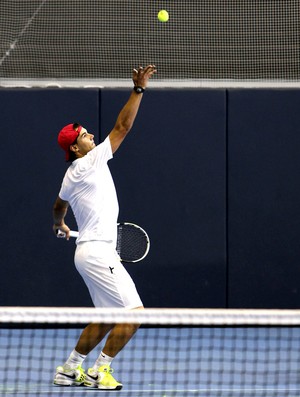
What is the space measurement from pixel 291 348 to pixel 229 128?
270 centimetres

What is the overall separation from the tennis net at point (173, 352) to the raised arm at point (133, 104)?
1.23m

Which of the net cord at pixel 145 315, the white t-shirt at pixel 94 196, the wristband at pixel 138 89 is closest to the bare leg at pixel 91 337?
the white t-shirt at pixel 94 196

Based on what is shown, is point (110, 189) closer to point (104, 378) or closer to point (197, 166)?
point (104, 378)

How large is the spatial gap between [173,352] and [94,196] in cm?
235

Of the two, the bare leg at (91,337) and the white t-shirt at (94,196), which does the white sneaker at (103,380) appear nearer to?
the bare leg at (91,337)

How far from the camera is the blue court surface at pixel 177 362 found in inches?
282

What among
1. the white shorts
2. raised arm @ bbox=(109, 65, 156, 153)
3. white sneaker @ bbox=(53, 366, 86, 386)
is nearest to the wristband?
raised arm @ bbox=(109, 65, 156, 153)

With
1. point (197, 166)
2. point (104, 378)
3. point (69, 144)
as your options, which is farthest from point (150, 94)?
point (104, 378)

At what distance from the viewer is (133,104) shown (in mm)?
6891

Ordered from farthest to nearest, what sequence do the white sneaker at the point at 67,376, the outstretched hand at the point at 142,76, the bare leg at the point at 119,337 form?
the white sneaker at the point at 67,376
the bare leg at the point at 119,337
the outstretched hand at the point at 142,76

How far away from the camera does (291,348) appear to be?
9258 millimetres

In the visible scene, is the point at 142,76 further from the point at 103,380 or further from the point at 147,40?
the point at 147,40

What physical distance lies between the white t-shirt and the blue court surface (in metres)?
1.05

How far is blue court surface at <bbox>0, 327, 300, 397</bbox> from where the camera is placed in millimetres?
7156
